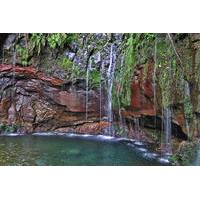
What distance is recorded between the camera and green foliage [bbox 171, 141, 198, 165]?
4.82m

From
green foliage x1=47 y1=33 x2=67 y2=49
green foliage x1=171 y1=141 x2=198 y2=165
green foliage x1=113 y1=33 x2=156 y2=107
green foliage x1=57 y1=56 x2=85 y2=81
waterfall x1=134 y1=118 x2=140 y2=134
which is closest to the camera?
green foliage x1=171 y1=141 x2=198 y2=165

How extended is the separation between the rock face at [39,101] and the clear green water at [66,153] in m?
0.56

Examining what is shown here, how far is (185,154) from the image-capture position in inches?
192

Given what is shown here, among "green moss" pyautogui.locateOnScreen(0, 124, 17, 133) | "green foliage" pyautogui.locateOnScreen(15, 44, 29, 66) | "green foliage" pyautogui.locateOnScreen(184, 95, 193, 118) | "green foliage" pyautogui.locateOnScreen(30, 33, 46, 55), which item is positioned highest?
"green foliage" pyautogui.locateOnScreen(30, 33, 46, 55)

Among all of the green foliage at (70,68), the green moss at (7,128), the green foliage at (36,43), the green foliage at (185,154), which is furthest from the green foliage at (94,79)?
the green foliage at (185,154)

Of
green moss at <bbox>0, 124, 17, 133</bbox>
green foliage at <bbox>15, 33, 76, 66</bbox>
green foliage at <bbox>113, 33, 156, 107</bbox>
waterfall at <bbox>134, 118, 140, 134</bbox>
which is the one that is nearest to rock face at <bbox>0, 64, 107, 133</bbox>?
green moss at <bbox>0, 124, 17, 133</bbox>

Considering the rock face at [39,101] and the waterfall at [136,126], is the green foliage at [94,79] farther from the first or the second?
the waterfall at [136,126]

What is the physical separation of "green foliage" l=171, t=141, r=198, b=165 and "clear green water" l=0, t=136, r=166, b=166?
0.23m

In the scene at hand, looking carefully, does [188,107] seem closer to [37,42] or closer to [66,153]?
[66,153]

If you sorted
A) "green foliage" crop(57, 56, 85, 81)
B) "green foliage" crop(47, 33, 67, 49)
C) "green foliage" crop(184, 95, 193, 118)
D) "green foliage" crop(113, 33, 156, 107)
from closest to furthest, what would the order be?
"green foliage" crop(184, 95, 193, 118) → "green foliage" crop(113, 33, 156, 107) → "green foliage" crop(47, 33, 67, 49) → "green foliage" crop(57, 56, 85, 81)

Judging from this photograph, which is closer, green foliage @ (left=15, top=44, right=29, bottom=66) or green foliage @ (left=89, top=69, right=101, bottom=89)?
green foliage @ (left=89, top=69, right=101, bottom=89)

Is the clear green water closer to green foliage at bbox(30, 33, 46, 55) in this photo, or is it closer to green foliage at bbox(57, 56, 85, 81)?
green foliage at bbox(57, 56, 85, 81)
